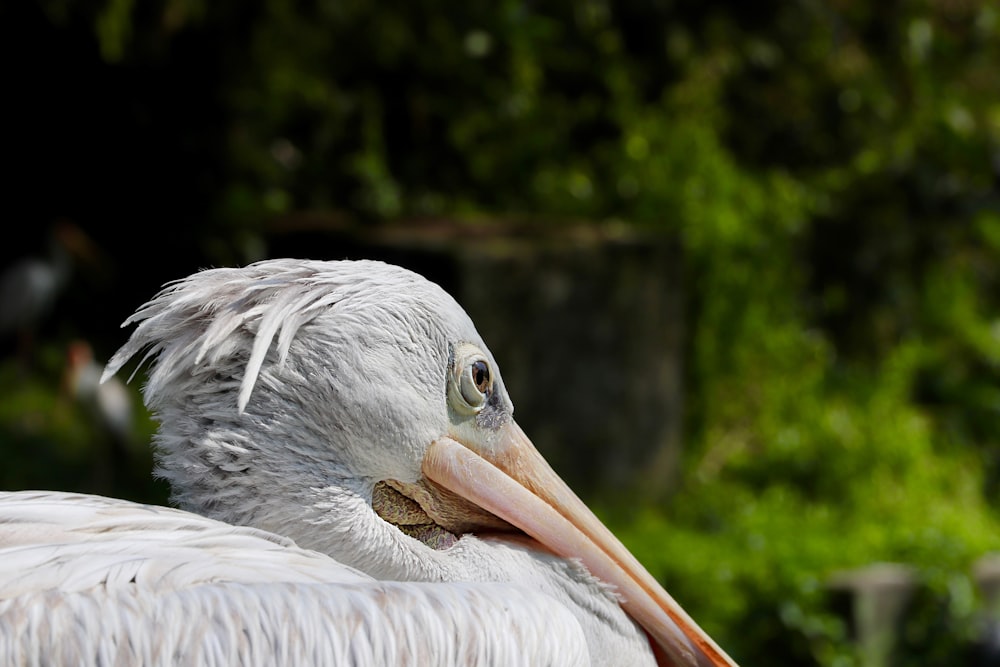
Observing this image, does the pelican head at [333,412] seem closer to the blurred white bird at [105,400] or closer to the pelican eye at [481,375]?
the pelican eye at [481,375]

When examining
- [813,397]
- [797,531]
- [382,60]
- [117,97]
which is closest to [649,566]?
[797,531]

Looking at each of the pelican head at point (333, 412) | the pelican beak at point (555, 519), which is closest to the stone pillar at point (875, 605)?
the pelican beak at point (555, 519)

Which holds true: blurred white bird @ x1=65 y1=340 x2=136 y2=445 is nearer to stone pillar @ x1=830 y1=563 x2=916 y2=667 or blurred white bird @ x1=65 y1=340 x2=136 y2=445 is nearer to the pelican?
stone pillar @ x1=830 y1=563 x2=916 y2=667

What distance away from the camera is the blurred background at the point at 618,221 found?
5.89 meters

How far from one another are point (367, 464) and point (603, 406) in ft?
13.2

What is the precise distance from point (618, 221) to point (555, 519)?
5.05 meters

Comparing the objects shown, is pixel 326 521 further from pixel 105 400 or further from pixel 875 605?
pixel 105 400

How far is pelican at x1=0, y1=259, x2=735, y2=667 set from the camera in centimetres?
172

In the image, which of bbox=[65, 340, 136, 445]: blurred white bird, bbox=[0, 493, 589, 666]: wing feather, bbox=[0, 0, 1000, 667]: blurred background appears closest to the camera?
bbox=[0, 493, 589, 666]: wing feather

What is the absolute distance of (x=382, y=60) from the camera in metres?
6.64

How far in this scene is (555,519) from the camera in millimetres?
2143

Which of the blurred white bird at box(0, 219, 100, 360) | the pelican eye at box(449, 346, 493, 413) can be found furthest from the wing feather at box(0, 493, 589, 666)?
the blurred white bird at box(0, 219, 100, 360)

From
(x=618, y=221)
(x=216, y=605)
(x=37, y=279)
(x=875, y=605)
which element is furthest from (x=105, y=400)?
(x=216, y=605)

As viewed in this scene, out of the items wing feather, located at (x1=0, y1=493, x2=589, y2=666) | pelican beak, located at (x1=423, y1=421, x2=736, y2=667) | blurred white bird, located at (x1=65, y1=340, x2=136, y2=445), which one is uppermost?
pelican beak, located at (x1=423, y1=421, x2=736, y2=667)
